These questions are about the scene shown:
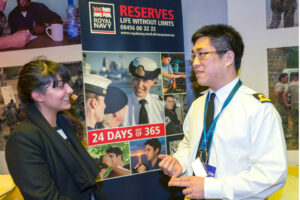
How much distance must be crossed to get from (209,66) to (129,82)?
Result: 142 cm

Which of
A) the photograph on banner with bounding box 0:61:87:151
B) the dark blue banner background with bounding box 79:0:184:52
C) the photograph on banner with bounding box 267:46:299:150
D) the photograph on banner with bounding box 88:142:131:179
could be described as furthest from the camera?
the photograph on banner with bounding box 0:61:87:151

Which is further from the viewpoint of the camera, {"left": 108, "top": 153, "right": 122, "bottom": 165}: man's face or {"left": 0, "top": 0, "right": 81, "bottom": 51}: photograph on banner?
{"left": 0, "top": 0, "right": 81, "bottom": 51}: photograph on banner

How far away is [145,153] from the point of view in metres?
3.03

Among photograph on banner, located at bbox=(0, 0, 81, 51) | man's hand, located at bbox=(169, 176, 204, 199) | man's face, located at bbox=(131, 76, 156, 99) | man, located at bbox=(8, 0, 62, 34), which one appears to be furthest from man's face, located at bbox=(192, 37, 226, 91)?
man, located at bbox=(8, 0, 62, 34)

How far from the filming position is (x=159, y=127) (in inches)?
122

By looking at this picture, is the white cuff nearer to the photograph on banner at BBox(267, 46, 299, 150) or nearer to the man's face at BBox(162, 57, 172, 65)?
the man's face at BBox(162, 57, 172, 65)

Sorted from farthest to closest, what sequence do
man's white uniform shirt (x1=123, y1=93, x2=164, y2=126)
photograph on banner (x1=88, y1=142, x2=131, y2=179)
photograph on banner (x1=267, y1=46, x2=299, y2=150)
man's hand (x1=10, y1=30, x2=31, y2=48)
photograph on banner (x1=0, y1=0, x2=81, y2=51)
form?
man's hand (x1=10, y1=30, x2=31, y2=48), photograph on banner (x1=0, y1=0, x2=81, y2=51), photograph on banner (x1=267, y1=46, x2=299, y2=150), man's white uniform shirt (x1=123, y1=93, x2=164, y2=126), photograph on banner (x1=88, y1=142, x2=131, y2=179)

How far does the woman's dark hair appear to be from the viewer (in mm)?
1620

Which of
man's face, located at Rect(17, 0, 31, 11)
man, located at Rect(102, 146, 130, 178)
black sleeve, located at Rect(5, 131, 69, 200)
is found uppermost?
man's face, located at Rect(17, 0, 31, 11)

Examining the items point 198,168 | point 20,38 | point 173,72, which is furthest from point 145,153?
point 20,38

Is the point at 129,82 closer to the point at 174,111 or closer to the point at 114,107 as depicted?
the point at 114,107

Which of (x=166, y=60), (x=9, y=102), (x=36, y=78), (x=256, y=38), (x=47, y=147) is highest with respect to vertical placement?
(x=256, y=38)

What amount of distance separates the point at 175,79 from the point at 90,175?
1.84 metres

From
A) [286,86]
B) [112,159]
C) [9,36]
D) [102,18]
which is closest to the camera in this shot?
[102,18]
